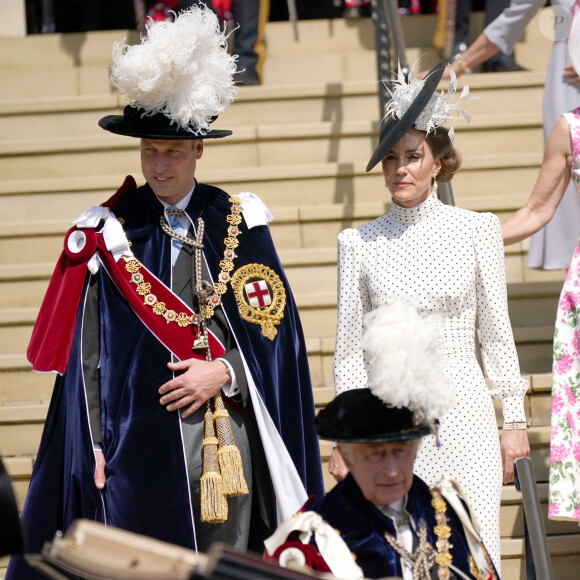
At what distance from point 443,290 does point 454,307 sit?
7 centimetres

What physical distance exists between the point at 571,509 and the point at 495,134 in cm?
370

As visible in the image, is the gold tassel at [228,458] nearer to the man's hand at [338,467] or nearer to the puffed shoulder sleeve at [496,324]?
the man's hand at [338,467]

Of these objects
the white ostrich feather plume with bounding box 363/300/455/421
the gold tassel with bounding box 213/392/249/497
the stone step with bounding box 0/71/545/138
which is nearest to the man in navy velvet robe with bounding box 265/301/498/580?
the white ostrich feather plume with bounding box 363/300/455/421

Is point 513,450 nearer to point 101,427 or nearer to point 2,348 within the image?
point 101,427

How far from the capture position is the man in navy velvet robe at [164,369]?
13.9 ft

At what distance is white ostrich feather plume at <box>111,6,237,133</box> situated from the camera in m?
4.32

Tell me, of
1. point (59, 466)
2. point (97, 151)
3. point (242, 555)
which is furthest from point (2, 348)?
point (242, 555)

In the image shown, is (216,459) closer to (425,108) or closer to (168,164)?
(168,164)

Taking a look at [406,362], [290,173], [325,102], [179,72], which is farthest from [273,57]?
[406,362]

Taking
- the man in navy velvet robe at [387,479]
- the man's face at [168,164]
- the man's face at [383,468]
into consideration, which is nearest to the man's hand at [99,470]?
the man's face at [168,164]

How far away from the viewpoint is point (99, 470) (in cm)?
421

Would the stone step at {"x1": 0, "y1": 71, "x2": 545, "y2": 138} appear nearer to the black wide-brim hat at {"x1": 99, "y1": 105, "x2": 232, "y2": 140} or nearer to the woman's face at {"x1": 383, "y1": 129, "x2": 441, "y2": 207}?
the black wide-brim hat at {"x1": 99, "y1": 105, "x2": 232, "y2": 140}

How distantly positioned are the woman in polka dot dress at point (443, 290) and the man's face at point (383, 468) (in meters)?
0.80

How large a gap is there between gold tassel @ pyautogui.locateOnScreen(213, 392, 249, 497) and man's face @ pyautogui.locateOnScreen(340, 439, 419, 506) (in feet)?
3.01
